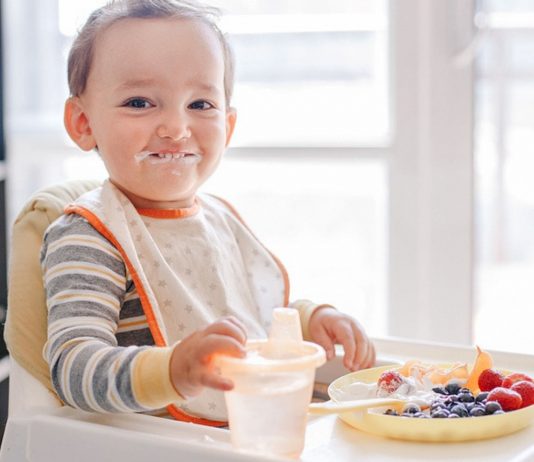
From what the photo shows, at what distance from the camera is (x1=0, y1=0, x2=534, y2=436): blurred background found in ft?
6.29

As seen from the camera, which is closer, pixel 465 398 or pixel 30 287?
pixel 465 398

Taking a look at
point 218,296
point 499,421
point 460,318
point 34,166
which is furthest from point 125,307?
point 34,166

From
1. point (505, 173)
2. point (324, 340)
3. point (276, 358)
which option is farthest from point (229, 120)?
point (505, 173)

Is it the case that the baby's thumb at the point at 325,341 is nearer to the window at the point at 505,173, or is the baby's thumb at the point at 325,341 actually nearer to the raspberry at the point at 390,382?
the raspberry at the point at 390,382

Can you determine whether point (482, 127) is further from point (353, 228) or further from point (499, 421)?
point (499, 421)

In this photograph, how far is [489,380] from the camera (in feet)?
3.28

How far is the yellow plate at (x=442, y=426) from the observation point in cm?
90

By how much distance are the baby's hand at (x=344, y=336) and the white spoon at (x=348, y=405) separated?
21 cm

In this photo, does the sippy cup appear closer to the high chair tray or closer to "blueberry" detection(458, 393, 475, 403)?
the high chair tray

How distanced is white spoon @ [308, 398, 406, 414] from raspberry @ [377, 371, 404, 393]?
4 centimetres

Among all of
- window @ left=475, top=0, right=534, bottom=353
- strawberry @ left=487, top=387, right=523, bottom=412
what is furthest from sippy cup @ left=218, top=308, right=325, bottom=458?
window @ left=475, top=0, right=534, bottom=353

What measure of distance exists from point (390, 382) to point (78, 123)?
48 cm

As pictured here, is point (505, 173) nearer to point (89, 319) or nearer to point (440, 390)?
point (440, 390)

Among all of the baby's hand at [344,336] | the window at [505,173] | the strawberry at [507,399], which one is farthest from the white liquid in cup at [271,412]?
the window at [505,173]
